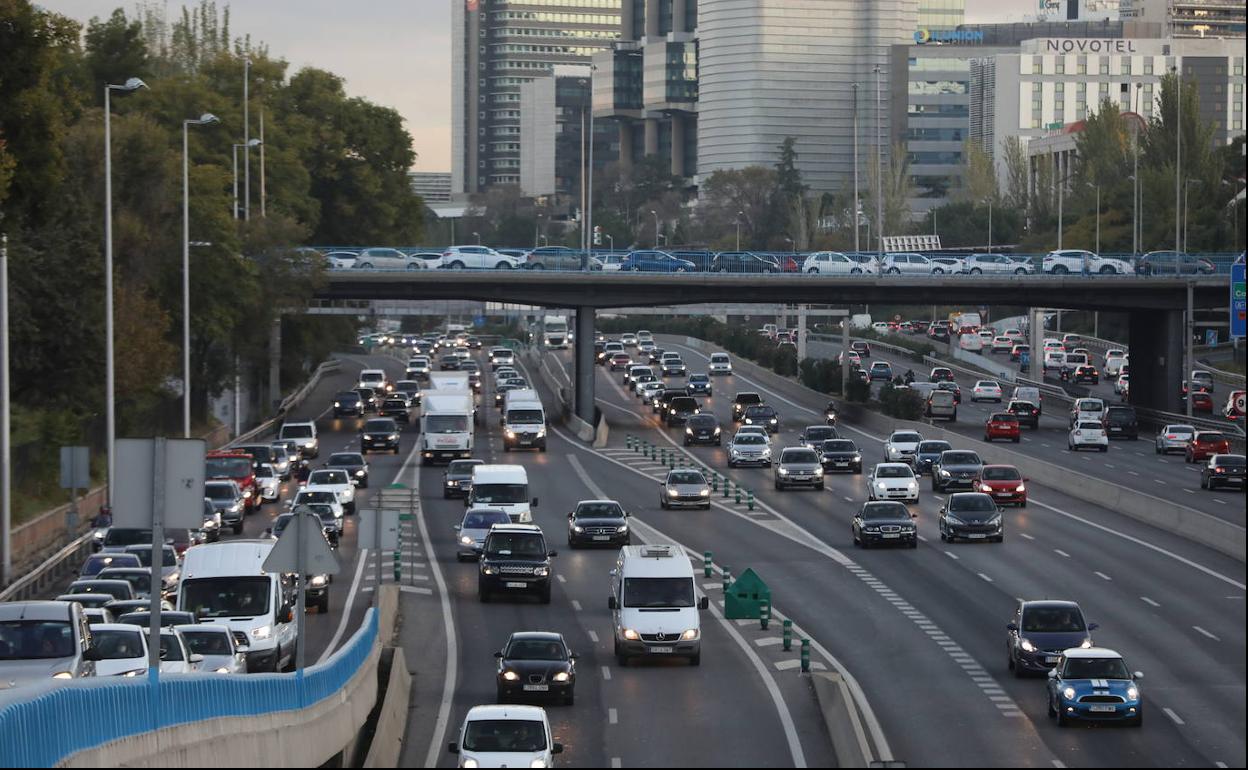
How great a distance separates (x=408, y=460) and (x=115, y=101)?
101 feet

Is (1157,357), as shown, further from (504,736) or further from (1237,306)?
(504,736)

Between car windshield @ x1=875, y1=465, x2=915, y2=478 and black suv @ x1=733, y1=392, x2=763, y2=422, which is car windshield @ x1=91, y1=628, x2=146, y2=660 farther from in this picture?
black suv @ x1=733, y1=392, x2=763, y2=422

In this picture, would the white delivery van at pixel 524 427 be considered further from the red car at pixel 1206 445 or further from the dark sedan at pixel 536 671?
the dark sedan at pixel 536 671

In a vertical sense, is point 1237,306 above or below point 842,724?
above

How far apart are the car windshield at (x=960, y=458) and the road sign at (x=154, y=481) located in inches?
1795

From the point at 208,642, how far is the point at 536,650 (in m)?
5.21

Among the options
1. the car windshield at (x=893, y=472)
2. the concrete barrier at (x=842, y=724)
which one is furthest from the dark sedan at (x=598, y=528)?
the concrete barrier at (x=842, y=724)

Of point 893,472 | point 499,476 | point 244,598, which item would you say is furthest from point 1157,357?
point 244,598

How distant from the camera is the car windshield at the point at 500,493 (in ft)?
168

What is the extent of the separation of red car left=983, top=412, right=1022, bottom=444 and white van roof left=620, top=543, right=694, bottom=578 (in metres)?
45.8

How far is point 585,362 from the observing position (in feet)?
297

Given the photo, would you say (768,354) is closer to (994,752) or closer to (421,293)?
(421,293)

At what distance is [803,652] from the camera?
32062 mm

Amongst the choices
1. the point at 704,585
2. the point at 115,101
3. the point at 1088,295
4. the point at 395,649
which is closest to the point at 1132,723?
the point at 395,649
